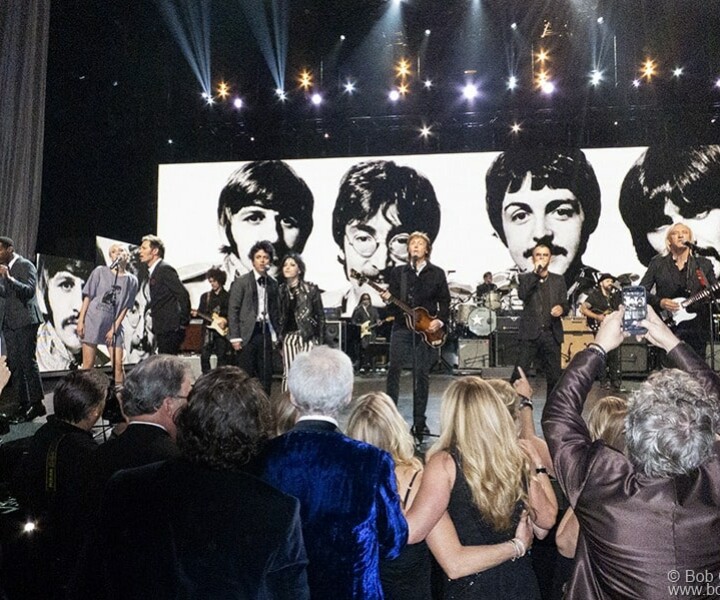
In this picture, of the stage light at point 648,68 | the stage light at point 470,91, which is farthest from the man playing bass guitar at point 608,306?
the stage light at point 470,91

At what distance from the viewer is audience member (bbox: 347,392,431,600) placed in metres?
2.24

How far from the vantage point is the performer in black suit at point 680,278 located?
6.14 m

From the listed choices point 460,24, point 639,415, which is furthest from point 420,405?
point 460,24

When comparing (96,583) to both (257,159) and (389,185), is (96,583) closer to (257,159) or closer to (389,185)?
(389,185)

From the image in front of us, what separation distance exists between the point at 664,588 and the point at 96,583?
1.42 meters

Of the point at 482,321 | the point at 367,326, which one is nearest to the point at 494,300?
the point at 482,321

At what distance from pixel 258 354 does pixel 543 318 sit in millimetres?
2899

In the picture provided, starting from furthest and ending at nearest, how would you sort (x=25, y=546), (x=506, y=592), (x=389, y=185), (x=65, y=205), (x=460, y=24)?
(x=389, y=185) → (x=460, y=24) → (x=65, y=205) → (x=25, y=546) → (x=506, y=592)

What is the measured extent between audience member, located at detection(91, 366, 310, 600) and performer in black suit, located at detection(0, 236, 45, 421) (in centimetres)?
486

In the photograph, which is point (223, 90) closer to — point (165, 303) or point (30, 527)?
point (165, 303)

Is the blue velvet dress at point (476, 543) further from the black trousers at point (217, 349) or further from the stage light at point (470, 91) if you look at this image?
the stage light at point (470, 91)

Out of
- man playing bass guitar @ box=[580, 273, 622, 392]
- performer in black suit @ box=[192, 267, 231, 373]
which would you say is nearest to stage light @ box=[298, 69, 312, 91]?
performer in black suit @ box=[192, 267, 231, 373]

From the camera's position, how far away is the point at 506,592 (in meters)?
2.15

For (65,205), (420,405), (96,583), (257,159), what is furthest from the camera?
(257,159)
